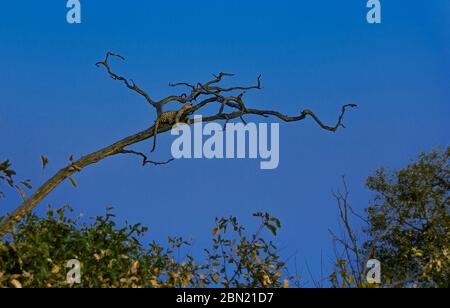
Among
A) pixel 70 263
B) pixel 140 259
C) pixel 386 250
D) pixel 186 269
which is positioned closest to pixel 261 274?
pixel 186 269

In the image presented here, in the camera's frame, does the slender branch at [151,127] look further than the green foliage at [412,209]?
No

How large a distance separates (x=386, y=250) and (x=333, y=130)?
7431 mm

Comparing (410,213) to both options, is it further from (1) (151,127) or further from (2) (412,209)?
(1) (151,127)

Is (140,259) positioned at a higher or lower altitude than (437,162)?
lower

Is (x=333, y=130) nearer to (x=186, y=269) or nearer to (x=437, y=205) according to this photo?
(x=186, y=269)

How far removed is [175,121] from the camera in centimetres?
873

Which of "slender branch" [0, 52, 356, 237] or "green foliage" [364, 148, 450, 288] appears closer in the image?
"slender branch" [0, 52, 356, 237]

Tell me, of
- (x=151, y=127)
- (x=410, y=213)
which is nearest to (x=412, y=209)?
(x=410, y=213)

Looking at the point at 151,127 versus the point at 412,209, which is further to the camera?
the point at 412,209
